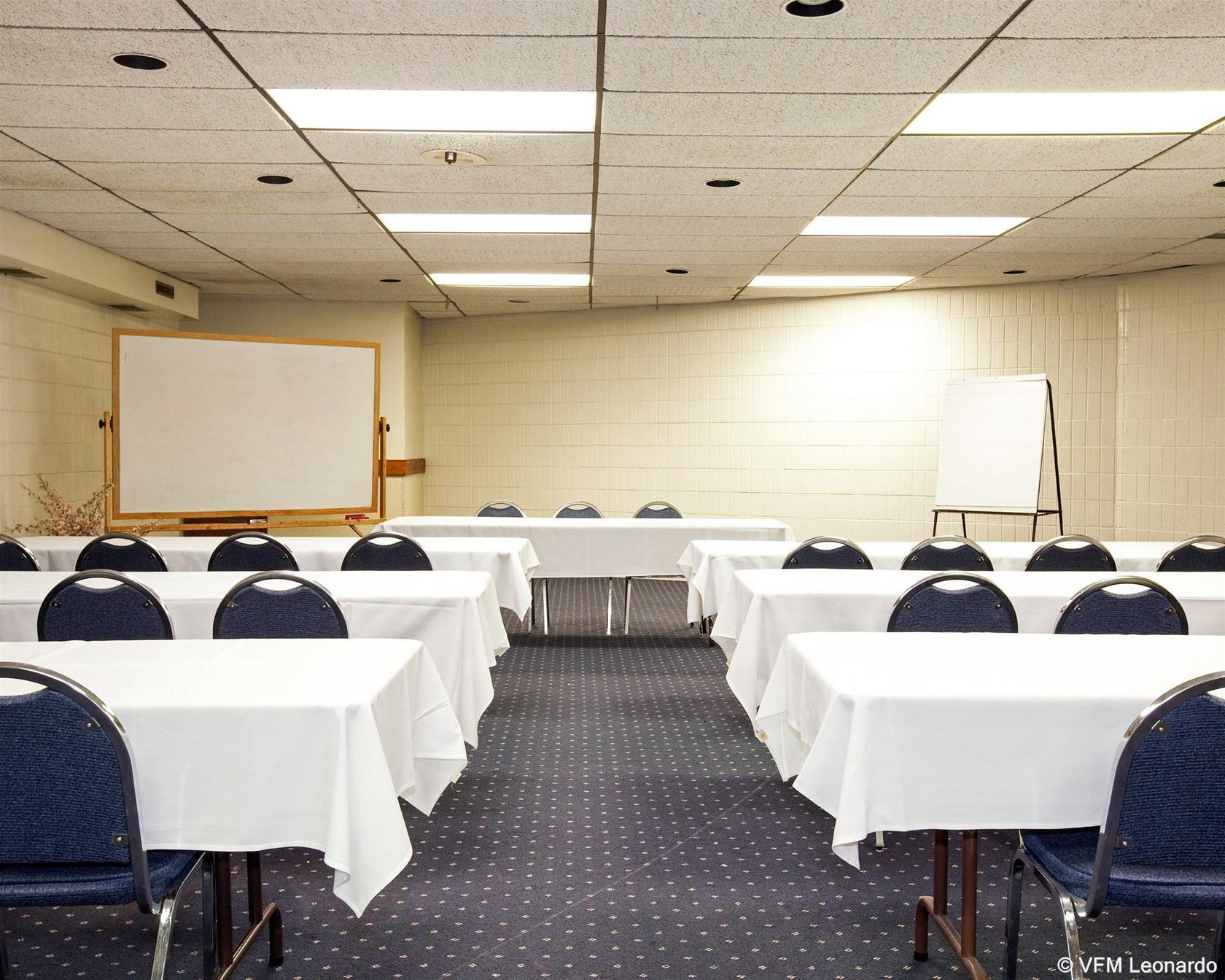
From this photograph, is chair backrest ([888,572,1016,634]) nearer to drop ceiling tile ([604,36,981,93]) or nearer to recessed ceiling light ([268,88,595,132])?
drop ceiling tile ([604,36,981,93])

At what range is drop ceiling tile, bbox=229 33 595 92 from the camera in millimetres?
3588

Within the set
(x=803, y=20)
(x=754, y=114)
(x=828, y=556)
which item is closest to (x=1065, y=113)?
(x=754, y=114)

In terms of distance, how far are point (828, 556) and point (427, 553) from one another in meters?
2.09

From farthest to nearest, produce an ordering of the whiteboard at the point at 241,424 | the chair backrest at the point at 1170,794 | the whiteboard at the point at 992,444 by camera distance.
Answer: the whiteboard at the point at 992,444, the whiteboard at the point at 241,424, the chair backrest at the point at 1170,794

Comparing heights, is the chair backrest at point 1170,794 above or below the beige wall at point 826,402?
below

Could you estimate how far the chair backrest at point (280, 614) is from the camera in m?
3.20

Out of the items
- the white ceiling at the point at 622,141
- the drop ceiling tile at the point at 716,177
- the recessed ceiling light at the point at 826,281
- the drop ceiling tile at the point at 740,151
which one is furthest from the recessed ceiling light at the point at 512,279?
the drop ceiling tile at the point at 740,151

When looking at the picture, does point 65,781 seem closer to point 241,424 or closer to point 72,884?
point 72,884

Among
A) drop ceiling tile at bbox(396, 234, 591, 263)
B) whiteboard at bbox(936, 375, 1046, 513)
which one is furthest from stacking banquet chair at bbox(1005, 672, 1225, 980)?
whiteboard at bbox(936, 375, 1046, 513)

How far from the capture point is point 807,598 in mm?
4141

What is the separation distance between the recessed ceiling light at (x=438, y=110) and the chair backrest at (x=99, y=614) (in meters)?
2.05

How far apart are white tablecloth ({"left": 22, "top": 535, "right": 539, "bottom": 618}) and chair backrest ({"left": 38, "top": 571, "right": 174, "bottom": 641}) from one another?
187cm

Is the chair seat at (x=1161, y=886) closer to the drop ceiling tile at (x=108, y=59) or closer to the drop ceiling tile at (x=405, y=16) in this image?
the drop ceiling tile at (x=405, y=16)

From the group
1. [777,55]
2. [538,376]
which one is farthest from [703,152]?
[538,376]
